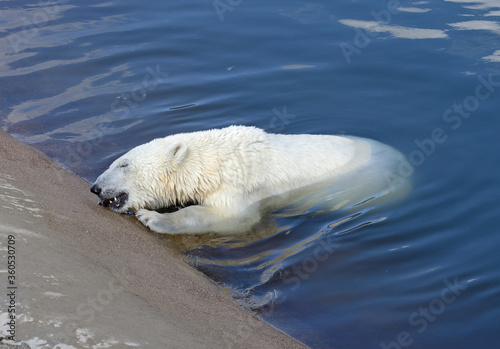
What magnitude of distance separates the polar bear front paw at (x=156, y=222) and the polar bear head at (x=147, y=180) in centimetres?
32

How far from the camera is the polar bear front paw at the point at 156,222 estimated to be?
629 cm

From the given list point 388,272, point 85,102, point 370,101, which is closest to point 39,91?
point 85,102

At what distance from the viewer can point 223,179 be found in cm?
668

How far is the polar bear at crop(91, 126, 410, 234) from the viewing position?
6504mm

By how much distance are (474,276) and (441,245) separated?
615 millimetres

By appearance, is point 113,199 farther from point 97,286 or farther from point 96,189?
point 97,286

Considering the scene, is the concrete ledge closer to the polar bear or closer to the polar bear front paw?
the polar bear front paw

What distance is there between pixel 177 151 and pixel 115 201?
830 millimetres

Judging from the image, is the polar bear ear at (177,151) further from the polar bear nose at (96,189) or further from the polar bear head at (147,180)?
the polar bear nose at (96,189)

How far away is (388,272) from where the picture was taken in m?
6.00

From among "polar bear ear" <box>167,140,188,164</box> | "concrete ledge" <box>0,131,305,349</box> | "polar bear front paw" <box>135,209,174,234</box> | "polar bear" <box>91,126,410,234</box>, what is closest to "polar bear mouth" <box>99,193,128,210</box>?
"polar bear" <box>91,126,410,234</box>

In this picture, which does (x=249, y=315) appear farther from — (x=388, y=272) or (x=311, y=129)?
(x=311, y=129)

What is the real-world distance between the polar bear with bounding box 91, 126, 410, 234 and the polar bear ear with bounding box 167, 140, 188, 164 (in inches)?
0.4

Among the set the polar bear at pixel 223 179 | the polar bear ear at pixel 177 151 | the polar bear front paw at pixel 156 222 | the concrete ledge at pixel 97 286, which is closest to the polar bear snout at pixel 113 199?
the polar bear at pixel 223 179
